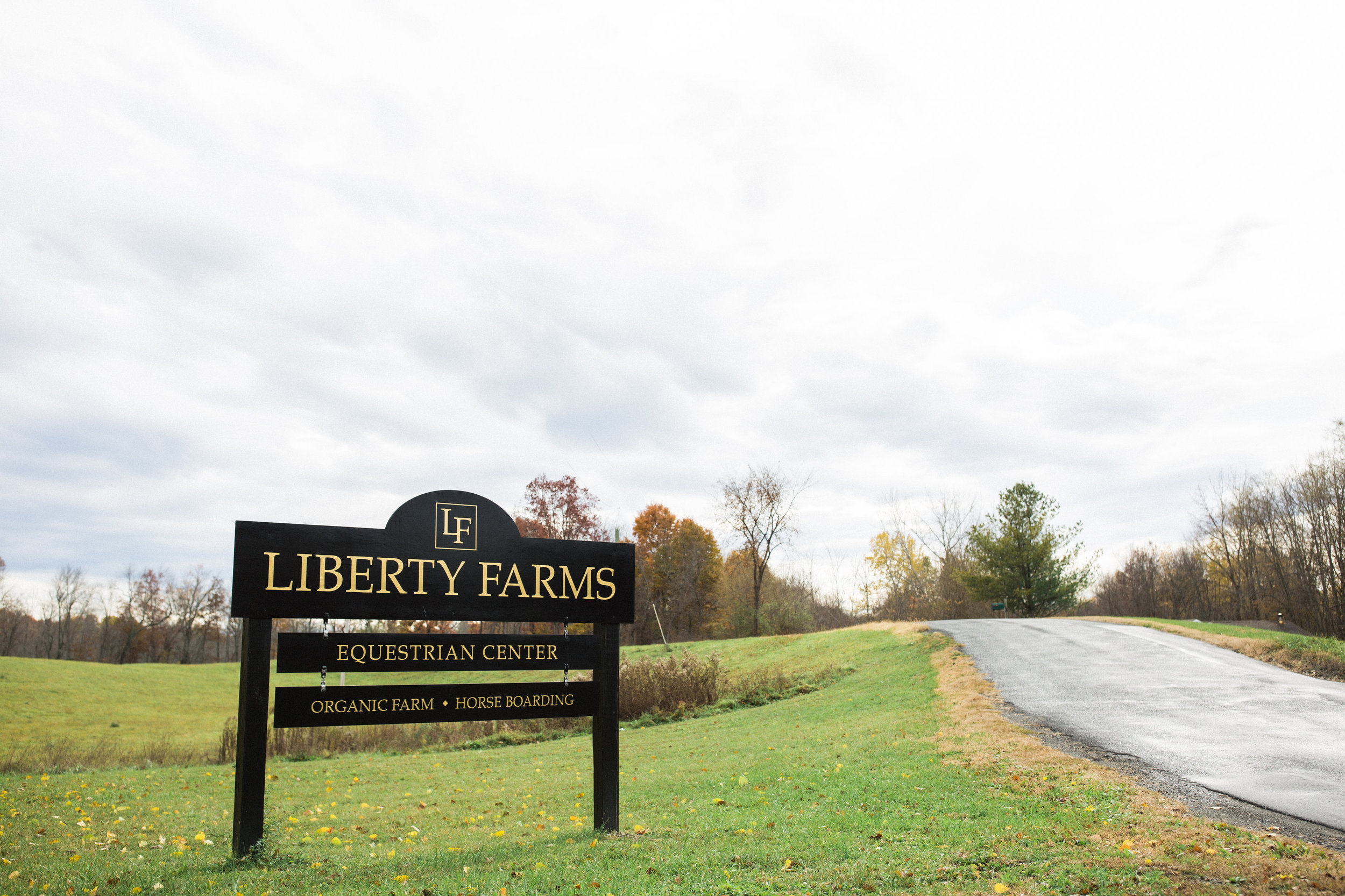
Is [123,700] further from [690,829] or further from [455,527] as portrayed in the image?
[690,829]

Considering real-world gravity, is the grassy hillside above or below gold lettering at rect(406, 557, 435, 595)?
below

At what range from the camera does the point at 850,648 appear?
88.5 feet

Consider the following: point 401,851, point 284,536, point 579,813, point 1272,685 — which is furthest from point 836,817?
point 1272,685

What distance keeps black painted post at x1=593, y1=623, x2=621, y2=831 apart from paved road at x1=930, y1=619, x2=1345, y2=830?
601cm

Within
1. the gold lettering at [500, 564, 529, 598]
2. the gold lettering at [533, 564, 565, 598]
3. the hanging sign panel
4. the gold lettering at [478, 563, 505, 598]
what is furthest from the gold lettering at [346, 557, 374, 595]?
the gold lettering at [533, 564, 565, 598]

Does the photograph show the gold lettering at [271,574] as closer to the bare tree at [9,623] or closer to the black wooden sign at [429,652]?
the black wooden sign at [429,652]

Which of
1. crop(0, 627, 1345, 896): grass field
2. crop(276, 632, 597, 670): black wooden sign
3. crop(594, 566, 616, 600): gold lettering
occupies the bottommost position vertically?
crop(0, 627, 1345, 896): grass field

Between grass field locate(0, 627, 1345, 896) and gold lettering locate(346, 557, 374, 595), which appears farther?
gold lettering locate(346, 557, 374, 595)

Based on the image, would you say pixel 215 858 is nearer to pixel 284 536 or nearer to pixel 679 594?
pixel 284 536

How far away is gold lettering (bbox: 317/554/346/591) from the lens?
6539 mm

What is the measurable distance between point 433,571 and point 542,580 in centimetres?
106

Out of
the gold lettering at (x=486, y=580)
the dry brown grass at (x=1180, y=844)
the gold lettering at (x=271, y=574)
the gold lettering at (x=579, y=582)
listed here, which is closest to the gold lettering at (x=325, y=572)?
the gold lettering at (x=271, y=574)

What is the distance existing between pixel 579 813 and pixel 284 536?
4.58 metres

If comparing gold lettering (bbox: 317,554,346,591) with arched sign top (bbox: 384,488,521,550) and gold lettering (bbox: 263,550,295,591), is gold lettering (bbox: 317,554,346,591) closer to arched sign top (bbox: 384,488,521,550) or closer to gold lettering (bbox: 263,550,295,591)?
gold lettering (bbox: 263,550,295,591)
